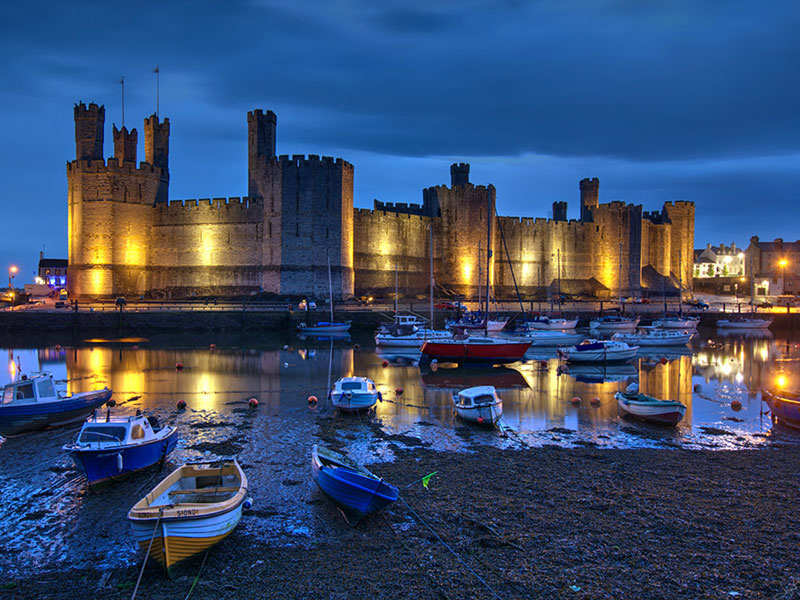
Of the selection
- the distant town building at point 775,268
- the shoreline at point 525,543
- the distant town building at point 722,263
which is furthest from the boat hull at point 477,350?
the distant town building at point 722,263

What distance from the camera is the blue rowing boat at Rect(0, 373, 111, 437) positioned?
11.1 metres

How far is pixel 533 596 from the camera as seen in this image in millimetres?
5594

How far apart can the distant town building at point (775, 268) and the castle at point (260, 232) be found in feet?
97.8

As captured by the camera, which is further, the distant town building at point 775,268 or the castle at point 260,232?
the distant town building at point 775,268

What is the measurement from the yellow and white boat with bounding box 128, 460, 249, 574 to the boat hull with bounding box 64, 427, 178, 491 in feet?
6.14

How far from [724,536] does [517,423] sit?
19.0 ft

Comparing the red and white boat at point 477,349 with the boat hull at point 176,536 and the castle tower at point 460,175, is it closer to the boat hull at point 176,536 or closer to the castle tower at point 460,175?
the boat hull at point 176,536

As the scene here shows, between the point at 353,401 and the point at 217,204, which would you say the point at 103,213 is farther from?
the point at 353,401

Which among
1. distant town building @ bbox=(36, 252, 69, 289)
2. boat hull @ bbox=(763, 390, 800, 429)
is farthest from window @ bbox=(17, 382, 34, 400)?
distant town building @ bbox=(36, 252, 69, 289)

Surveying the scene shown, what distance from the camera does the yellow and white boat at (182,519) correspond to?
597 centimetres

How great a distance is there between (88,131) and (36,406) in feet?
106

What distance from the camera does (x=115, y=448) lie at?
830 centimetres

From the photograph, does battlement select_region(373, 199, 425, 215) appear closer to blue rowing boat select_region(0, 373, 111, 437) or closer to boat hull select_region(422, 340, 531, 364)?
boat hull select_region(422, 340, 531, 364)

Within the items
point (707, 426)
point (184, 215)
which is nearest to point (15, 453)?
point (707, 426)
